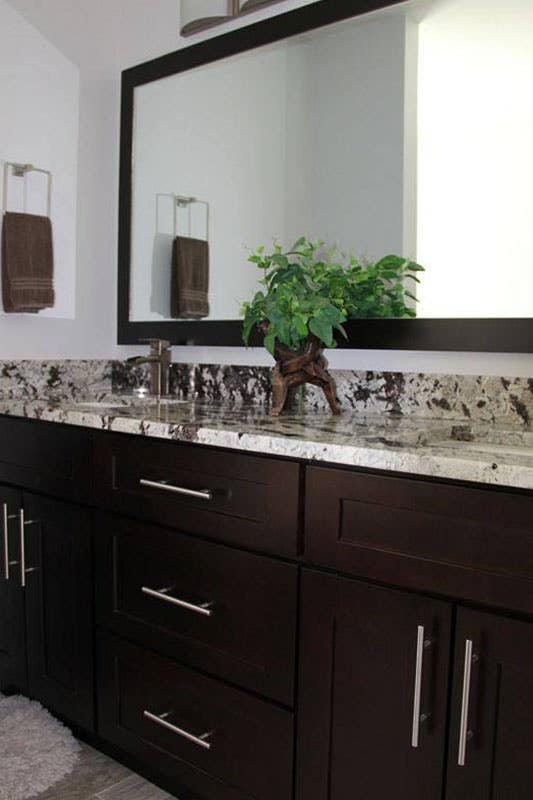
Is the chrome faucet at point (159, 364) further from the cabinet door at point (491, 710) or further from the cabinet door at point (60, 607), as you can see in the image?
the cabinet door at point (491, 710)

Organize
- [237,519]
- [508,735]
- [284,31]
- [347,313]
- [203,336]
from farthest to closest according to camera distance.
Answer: [203,336]
[284,31]
[347,313]
[237,519]
[508,735]

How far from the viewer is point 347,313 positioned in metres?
1.80

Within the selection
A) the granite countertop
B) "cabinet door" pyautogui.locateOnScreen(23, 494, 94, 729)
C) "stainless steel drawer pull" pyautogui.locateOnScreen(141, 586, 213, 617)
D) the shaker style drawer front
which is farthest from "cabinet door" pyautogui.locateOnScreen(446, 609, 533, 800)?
"cabinet door" pyautogui.locateOnScreen(23, 494, 94, 729)

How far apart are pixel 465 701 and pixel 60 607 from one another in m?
1.11

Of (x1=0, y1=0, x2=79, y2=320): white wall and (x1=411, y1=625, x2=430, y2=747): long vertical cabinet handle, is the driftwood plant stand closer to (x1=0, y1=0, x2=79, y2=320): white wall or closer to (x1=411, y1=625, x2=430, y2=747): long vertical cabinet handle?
(x1=411, y1=625, x2=430, y2=747): long vertical cabinet handle

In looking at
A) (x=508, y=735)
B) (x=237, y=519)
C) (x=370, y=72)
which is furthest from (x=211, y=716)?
(x=370, y=72)

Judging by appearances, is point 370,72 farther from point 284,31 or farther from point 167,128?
point 167,128

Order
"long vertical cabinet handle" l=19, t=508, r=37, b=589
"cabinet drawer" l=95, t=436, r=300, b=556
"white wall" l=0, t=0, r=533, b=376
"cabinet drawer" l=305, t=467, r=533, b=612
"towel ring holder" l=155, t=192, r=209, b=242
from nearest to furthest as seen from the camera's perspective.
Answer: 1. "cabinet drawer" l=305, t=467, r=533, b=612
2. "cabinet drawer" l=95, t=436, r=300, b=556
3. "long vertical cabinet handle" l=19, t=508, r=37, b=589
4. "towel ring holder" l=155, t=192, r=209, b=242
5. "white wall" l=0, t=0, r=533, b=376

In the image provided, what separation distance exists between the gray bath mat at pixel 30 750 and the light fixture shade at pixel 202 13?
1777mm

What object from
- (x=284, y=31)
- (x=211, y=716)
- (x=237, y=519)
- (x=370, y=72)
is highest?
(x=284, y=31)

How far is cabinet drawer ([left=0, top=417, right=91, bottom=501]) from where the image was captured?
1796 millimetres

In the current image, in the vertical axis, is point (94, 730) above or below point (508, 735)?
A: below

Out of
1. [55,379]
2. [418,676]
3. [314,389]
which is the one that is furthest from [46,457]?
[418,676]

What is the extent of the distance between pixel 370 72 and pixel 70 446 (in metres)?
1.18
